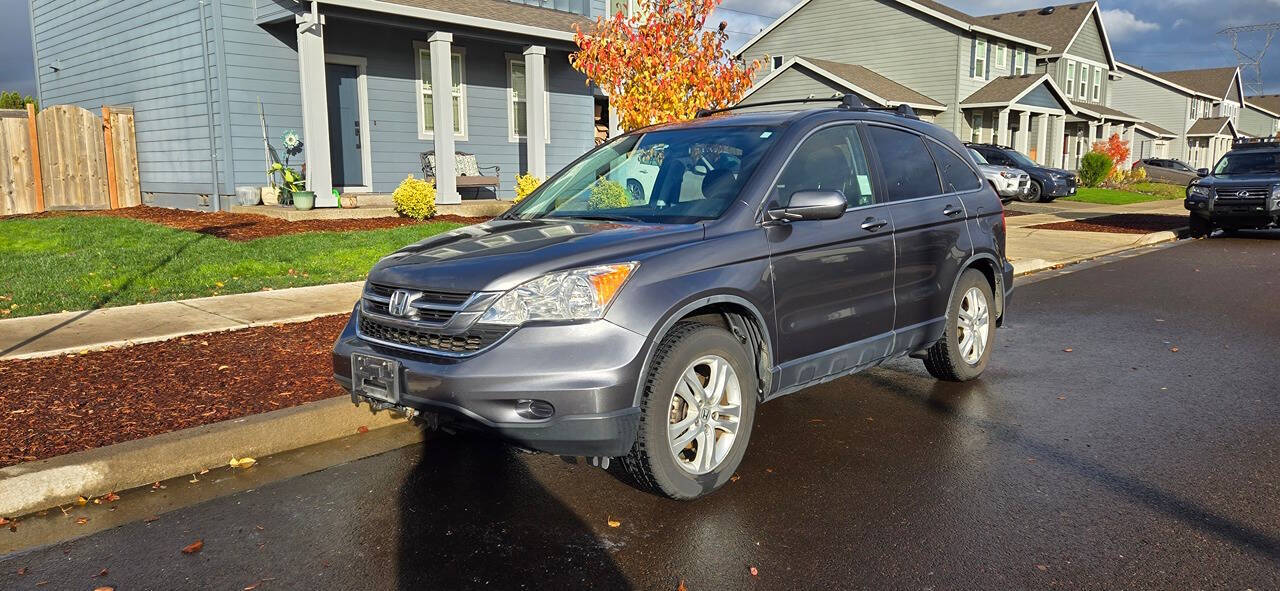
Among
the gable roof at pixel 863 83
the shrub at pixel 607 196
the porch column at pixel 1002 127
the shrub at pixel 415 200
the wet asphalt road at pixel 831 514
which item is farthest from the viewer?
the porch column at pixel 1002 127

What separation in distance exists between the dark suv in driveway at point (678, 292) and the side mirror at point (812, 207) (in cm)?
1

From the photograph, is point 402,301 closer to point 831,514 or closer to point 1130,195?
point 831,514

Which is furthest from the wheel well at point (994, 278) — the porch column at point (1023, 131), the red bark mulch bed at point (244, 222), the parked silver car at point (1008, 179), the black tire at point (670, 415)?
the porch column at point (1023, 131)

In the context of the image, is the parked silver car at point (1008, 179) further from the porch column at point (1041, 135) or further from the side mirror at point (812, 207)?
the side mirror at point (812, 207)

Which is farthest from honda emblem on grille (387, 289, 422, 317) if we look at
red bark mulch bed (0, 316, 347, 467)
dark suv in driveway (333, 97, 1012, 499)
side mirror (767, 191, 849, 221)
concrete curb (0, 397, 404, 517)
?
side mirror (767, 191, 849, 221)

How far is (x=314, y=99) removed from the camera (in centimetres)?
1475

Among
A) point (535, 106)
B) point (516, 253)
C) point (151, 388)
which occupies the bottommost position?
point (151, 388)

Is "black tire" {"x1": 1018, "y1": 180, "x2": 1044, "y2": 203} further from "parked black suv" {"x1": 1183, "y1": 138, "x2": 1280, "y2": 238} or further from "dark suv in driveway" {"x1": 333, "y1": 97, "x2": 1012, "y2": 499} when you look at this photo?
"dark suv in driveway" {"x1": 333, "y1": 97, "x2": 1012, "y2": 499}

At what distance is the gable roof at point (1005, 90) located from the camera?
3562cm

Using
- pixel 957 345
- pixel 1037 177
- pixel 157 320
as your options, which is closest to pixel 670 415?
pixel 957 345

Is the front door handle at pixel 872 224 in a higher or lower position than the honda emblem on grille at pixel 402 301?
higher

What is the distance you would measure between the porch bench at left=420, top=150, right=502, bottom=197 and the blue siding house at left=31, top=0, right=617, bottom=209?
25 cm

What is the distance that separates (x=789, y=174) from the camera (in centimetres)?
484

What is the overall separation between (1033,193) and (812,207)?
26.8 m
